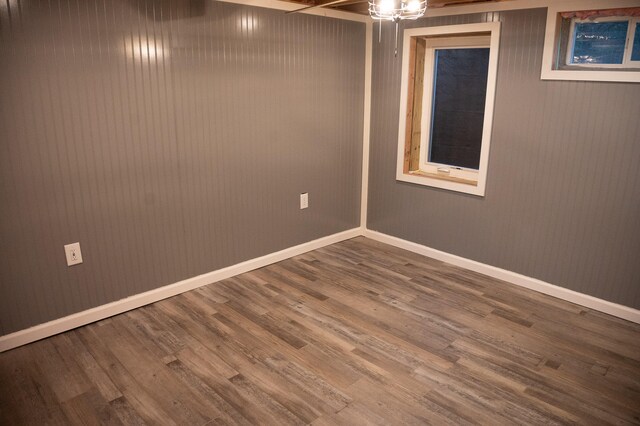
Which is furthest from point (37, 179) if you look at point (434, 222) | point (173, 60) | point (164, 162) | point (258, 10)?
point (434, 222)

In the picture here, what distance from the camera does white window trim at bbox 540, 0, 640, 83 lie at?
2795 millimetres

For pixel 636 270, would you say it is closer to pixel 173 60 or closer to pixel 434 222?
pixel 434 222

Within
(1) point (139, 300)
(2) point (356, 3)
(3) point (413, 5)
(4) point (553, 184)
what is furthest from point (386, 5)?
(1) point (139, 300)

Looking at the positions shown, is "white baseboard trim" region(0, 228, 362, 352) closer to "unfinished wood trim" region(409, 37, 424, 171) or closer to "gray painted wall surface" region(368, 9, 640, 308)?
"unfinished wood trim" region(409, 37, 424, 171)

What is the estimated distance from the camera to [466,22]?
3496 millimetres

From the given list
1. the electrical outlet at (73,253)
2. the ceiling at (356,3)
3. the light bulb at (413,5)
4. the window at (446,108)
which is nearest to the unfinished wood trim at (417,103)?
the window at (446,108)

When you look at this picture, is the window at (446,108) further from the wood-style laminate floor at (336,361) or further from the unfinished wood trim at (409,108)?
the wood-style laminate floor at (336,361)

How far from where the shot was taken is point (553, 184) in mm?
3271

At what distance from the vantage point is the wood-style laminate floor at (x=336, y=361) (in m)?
2.20

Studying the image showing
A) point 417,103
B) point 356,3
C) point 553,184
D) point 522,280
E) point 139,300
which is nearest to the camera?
point 139,300

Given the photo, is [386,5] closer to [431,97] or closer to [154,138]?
[154,138]

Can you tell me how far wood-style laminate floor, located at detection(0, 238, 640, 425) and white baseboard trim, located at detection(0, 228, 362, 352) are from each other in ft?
0.18

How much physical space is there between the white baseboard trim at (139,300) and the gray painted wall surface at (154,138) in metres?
0.05

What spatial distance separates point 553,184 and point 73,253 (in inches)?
128
